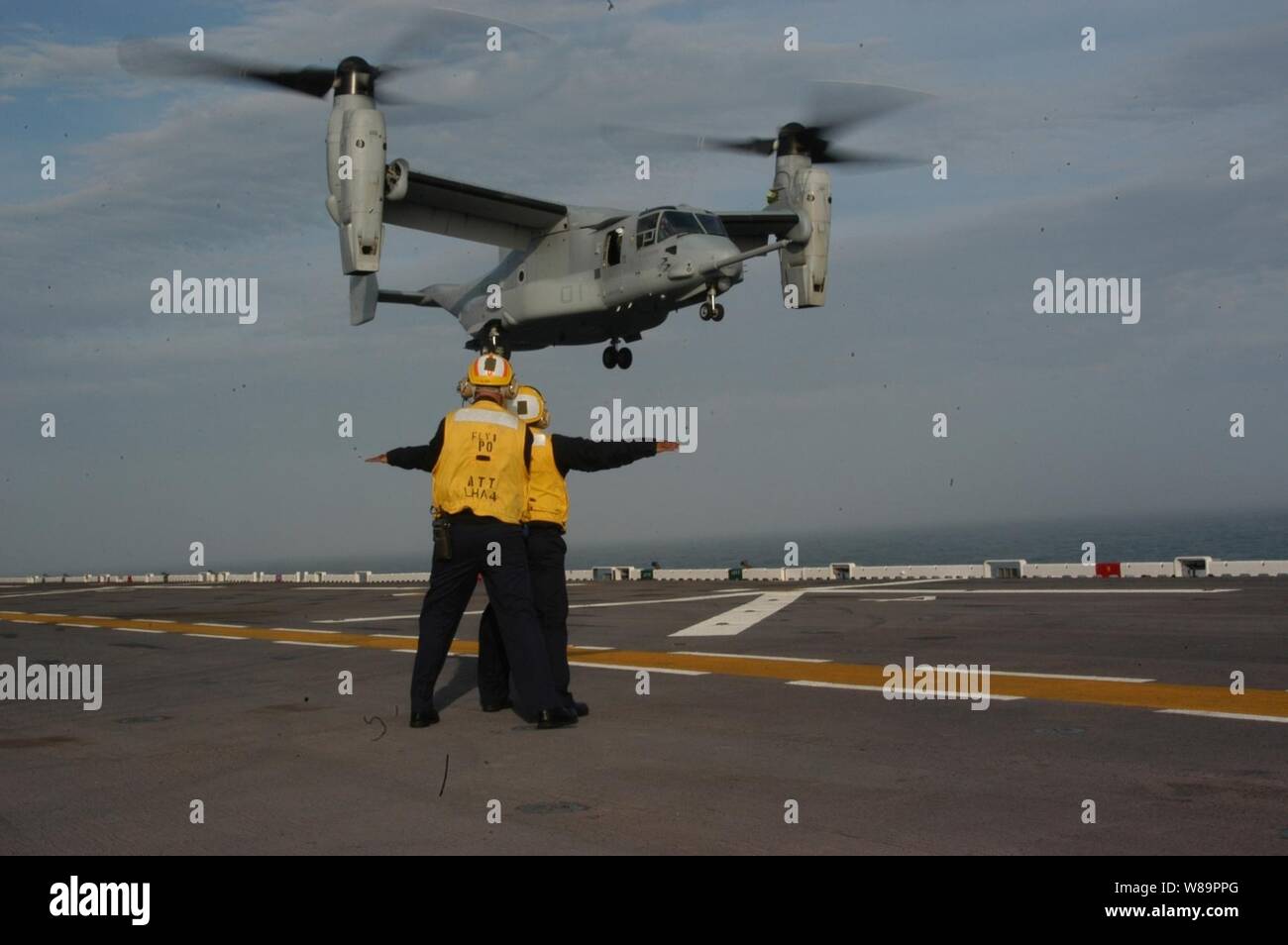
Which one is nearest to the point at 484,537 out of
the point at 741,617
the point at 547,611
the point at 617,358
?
the point at 547,611

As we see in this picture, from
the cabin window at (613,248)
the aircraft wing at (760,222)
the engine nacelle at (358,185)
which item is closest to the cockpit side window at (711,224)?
the cabin window at (613,248)

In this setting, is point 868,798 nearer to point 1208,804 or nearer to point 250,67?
point 1208,804

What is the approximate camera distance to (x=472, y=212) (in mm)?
34125

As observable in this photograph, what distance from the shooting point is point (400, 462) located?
8.90 m

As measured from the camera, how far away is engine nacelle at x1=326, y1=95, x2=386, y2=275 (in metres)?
27.8

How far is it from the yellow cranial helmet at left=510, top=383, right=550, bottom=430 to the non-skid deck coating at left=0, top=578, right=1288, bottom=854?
2.18 metres

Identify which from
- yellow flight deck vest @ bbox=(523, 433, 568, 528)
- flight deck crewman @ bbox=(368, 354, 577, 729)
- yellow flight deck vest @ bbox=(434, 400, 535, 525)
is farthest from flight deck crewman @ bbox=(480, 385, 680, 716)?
yellow flight deck vest @ bbox=(434, 400, 535, 525)

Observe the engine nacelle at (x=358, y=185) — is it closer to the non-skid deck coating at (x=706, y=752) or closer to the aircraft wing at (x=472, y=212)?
the aircraft wing at (x=472, y=212)

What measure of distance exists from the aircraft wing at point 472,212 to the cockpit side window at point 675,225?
189 inches

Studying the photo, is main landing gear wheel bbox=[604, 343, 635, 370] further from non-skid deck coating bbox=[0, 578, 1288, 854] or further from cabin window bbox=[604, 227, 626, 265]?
non-skid deck coating bbox=[0, 578, 1288, 854]

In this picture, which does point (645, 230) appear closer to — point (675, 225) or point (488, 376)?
point (675, 225)
